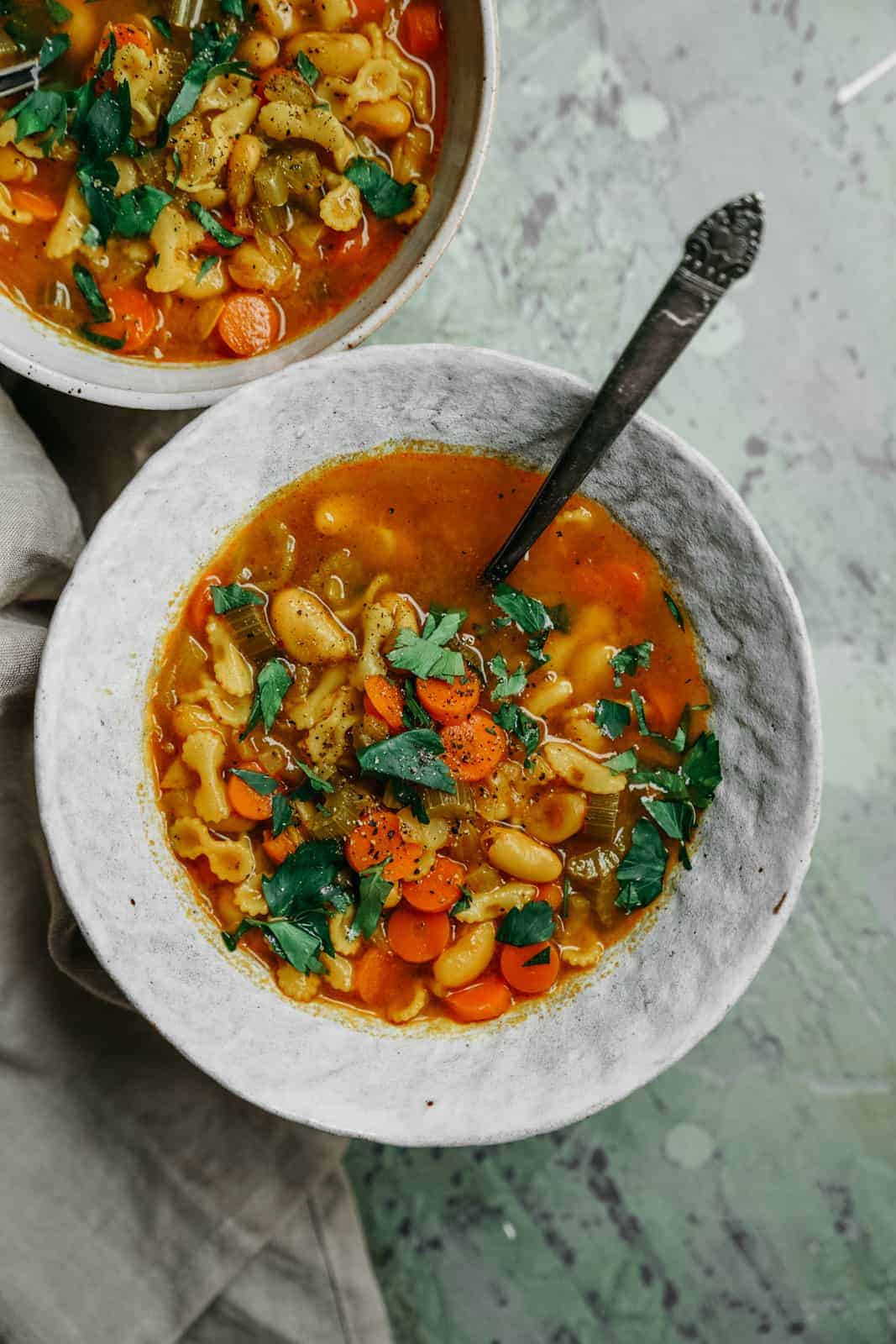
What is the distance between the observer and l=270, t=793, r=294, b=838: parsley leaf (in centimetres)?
202

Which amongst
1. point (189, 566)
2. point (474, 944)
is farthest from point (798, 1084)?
point (189, 566)

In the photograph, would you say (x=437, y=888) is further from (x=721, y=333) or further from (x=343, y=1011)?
(x=721, y=333)

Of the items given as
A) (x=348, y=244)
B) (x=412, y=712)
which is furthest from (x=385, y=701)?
(x=348, y=244)

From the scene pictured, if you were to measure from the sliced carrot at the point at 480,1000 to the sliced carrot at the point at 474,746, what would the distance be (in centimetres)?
40

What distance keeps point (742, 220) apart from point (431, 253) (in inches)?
28.7

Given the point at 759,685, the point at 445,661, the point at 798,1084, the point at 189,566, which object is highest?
the point at 759,685

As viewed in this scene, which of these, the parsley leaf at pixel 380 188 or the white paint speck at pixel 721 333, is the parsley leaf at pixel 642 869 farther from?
the parsley leaf at pixel 380 188

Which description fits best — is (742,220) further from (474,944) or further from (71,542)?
(71,542)

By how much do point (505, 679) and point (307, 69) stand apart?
122cm

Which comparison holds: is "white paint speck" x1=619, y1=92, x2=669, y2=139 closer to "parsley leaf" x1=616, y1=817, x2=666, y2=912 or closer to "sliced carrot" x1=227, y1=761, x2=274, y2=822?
"parsley leaf" x1=616, y1=817, x2=666, y2=912

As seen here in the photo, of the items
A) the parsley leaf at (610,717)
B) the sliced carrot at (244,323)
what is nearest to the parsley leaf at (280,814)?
the parsley leaf at (610,717)

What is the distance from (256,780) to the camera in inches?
79.4

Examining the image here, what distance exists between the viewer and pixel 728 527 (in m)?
1.99

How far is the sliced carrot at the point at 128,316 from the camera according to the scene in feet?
7.23
